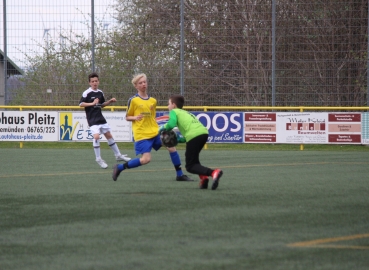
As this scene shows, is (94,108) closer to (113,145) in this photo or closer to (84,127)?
(113,145)

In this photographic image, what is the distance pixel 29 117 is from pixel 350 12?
33.9 ft

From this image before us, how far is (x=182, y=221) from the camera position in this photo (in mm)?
7535

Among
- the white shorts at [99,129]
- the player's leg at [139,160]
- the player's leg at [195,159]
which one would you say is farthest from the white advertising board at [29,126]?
the player's leg at [195,159]

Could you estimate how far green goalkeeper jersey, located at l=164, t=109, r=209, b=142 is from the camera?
1074cm

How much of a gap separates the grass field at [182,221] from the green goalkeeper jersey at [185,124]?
754 millimetres

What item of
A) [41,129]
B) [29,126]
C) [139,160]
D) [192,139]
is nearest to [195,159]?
[192,139]

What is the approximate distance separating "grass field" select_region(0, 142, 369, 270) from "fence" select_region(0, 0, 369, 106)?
10.8 m

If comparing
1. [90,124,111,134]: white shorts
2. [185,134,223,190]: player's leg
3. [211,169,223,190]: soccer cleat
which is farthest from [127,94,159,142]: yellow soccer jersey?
[90,124,111,134]: white shorts

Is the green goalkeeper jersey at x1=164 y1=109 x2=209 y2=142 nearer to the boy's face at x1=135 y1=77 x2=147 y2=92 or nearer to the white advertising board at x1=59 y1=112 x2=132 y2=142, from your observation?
the boy's face at x1=135 y1=77 x2=147 y2=92

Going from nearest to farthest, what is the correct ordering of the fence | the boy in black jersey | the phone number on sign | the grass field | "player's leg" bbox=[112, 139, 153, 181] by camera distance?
the grass field → "player's leg" bbox=[112, 139, 153, 181] → the boy in black jersey → the phone number on sign → the fence

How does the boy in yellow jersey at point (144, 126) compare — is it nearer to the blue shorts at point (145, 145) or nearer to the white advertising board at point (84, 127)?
the blue shorts at point (145, 145)

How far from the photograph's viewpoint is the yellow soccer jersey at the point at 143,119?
12094mm

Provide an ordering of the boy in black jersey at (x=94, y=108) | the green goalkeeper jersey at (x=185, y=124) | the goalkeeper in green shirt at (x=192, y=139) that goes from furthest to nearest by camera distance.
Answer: the boy in black jersey at (x=94, y=108) → the green goalkeeper jersey at (x=185, y=124) → the goalkeeper in green shirt at (x=192, y=139)

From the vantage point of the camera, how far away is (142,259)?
5730 millimetres
